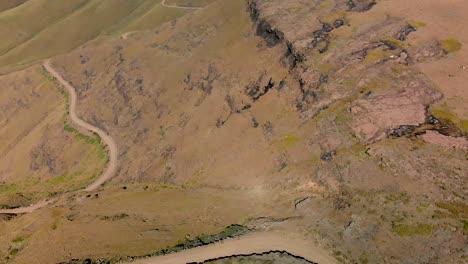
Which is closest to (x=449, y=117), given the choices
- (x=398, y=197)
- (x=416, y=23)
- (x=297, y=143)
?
(x=398, y=197)

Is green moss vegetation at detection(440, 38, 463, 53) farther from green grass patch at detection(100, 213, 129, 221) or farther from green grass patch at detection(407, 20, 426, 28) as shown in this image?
green grass patch at detection(100, 213, 129, 221)

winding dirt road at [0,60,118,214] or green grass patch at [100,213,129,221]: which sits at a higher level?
green grass patch at [100,213,129,221]

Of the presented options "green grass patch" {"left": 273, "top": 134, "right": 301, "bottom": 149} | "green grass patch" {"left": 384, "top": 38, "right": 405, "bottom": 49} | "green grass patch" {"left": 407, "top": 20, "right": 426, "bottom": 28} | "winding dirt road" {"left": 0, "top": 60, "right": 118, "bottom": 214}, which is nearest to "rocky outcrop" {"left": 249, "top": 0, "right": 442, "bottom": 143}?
"green grass patch" {"left": 384, "top": 38, "right": 405, "bottom": 49}

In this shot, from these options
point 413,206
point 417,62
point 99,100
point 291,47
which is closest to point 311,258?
point 413,206

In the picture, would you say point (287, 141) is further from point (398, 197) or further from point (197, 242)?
point (197, 242)

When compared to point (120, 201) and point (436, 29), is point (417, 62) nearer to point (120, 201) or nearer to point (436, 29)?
point (436, 29)

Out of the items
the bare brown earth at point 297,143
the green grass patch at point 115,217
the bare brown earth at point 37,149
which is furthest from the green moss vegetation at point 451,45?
the bare brown earth at point 37,149
